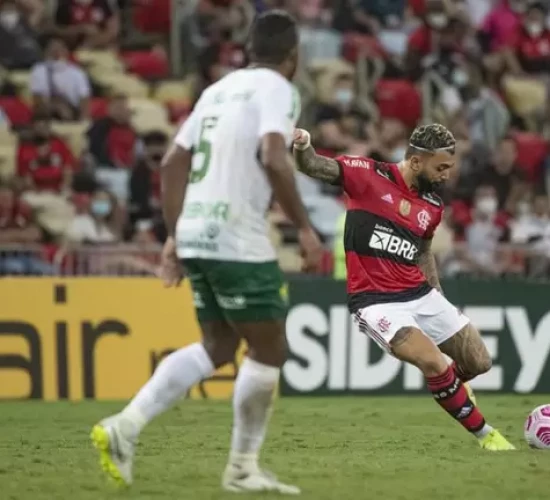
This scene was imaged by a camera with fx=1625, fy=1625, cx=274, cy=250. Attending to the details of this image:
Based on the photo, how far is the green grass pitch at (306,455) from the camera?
815cm

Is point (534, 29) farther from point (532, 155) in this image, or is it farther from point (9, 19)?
point (9, 19)

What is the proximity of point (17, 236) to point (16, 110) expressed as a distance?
9.47 ft

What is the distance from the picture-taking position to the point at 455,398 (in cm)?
1027

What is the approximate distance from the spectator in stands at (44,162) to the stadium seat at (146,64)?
2.69 metres

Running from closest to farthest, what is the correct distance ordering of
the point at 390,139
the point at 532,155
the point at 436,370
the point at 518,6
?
the point at 436,370, the point at 390,139, the point at 532,155, the point at 518,6

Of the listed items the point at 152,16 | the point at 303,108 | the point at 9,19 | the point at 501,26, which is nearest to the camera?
the point at 9,19

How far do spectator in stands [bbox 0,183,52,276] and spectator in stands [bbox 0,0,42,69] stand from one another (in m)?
2.76

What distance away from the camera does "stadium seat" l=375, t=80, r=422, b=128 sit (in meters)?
21.5

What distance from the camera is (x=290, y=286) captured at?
51.8 ft

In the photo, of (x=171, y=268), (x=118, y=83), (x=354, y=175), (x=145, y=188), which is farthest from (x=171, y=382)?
(x=118, y=83)

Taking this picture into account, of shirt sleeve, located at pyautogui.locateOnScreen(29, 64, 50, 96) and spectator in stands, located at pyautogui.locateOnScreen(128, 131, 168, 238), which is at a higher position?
shirt sleeve, located at pyautogui.locateOnScreen(29, 64, 50, 96)

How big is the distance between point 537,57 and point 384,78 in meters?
2.33

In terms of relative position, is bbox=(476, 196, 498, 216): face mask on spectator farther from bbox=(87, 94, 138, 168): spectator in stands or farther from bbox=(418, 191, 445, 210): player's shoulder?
bbox=(418, 191, 445, 210): player's shoulder

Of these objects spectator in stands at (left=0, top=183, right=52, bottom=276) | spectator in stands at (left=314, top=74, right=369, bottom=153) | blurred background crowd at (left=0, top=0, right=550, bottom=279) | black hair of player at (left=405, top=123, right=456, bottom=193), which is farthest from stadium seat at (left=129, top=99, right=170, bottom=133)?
black hair of player at (left=405, top=123, right=456, bottom=193)
